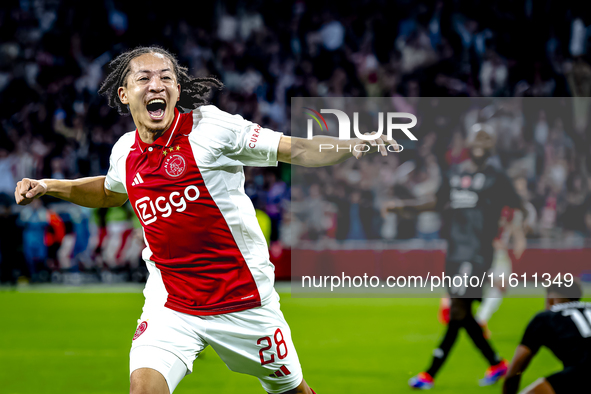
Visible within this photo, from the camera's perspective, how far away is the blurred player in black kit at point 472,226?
617cm

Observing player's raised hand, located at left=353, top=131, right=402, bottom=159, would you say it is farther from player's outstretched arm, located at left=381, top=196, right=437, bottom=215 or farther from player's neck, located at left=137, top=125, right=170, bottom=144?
player's outstretched arm, located at left=381, top=196, right=437, bottom=215

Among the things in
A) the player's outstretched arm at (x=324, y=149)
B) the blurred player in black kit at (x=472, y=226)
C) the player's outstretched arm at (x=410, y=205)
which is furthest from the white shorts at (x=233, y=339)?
the blurred player in black kit at (x=472, y=226)

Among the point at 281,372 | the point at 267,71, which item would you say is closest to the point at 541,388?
the point at 281,372

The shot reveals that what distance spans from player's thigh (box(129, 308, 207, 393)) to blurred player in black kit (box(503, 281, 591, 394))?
1.84m

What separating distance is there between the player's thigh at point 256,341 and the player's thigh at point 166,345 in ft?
0.42

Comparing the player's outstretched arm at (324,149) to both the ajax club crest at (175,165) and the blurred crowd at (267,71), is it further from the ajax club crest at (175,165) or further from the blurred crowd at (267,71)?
the blurred crowd at (267,71)

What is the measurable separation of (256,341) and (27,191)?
5.16 feet

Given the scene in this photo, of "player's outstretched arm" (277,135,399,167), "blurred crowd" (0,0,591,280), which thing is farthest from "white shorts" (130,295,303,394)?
"blurred crowd" (0,0,591,280)

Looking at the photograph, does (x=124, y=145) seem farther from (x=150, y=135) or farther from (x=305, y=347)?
(x=305, y=347)

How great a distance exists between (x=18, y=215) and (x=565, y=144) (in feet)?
37.5

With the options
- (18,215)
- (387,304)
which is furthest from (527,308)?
(18,215)

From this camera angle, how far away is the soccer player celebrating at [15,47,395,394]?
12.1 feet

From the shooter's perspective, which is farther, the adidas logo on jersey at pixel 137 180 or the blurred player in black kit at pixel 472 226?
the blurred player in black kit at pixel 472 226

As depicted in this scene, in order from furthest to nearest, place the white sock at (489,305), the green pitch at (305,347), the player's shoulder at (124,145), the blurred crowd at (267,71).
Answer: the blurred crowd at (267,71) → the white sock at (489,305) → the green pitch at (305,347) → the player's shoulder at (124,145)
